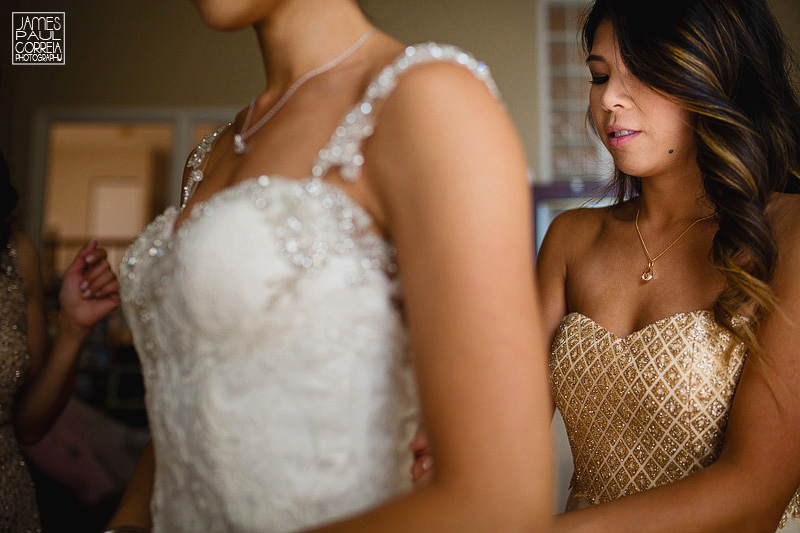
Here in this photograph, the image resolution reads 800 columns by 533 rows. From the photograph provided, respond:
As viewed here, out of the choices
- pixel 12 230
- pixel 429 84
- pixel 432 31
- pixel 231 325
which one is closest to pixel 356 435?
pixel 231 325

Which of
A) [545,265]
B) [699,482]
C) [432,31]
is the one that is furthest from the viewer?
[432,31]

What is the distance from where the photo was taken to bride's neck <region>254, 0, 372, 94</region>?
0.90 m

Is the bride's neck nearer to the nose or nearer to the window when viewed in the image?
the nose

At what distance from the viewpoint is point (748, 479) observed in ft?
3.89

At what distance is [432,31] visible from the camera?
5.85 m

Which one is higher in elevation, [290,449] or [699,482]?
[290,449]

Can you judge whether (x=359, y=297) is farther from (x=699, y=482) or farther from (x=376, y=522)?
(x=699, y=482)

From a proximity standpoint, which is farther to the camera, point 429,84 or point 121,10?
point 121,10

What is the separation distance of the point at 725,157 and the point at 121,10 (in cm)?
573

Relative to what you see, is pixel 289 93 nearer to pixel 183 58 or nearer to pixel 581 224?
pixel 581 224

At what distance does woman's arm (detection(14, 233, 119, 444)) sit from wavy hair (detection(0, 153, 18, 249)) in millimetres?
54

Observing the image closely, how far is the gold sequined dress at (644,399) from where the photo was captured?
1343mm

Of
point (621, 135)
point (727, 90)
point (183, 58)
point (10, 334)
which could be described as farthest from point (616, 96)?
point (183, 58)

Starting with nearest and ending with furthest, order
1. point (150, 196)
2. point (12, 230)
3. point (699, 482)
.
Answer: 1. point (699, 482)
2. point (12, 230)
3. point (150, 196)
